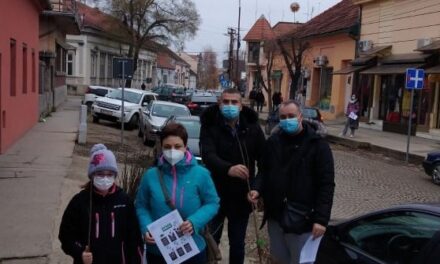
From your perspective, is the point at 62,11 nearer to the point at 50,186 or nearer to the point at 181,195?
the point at 50,186

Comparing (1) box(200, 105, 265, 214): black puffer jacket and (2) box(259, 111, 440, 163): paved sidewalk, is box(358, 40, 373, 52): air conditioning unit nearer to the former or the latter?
(2) box(259, 111, 440, 163): paved sidewalk

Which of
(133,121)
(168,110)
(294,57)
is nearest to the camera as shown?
(168,110)

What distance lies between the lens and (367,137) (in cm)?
2327

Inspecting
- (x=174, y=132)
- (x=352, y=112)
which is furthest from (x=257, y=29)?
(x=174, y=132)

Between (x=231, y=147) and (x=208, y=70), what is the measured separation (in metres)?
124

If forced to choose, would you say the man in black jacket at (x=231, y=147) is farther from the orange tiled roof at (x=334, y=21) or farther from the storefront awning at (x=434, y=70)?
the orange tiled roof at (x=334, y=21)

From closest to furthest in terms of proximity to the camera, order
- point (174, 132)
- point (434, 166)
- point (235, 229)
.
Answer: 1. point (174, 132)
2. point (235, 229)
3. point (434, 166)

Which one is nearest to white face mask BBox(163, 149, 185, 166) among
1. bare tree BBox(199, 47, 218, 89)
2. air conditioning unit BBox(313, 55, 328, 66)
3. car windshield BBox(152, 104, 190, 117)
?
car windshield BBox(152, 104, 190, 117)

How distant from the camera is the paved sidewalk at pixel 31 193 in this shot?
6.20 meters

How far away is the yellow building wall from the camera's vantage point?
23.8 m

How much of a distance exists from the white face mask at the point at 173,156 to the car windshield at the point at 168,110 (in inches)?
643

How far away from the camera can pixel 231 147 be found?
4.67m

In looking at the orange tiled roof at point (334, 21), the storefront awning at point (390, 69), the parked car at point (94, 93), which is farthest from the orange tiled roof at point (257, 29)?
the storefront awning at point (390, 69)

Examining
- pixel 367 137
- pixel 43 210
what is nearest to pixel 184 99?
pixel 367 137
